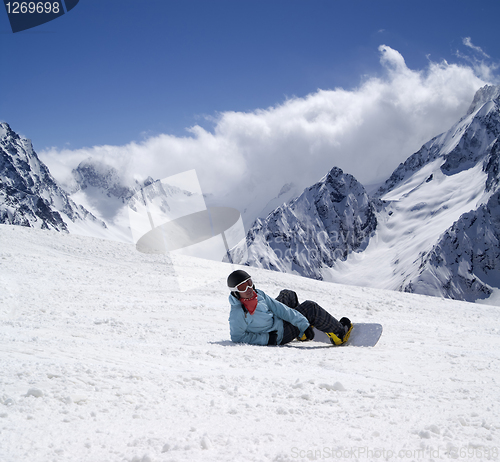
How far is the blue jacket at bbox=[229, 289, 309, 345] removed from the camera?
19.6 feet

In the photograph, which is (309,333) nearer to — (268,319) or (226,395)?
(268,319)

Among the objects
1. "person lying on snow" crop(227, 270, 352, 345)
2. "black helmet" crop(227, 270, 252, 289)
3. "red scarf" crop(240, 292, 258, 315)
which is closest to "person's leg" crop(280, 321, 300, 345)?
"person lying on snow" crop(227, 270, 352, 345)

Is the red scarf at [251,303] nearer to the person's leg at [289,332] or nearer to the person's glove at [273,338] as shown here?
the person's glove at [273,338]

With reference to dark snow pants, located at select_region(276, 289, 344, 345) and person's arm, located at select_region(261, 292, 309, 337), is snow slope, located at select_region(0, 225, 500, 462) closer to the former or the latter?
dark snow pants, located at select_region(276, 289, 344, 345)

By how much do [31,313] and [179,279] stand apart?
25.9 ft

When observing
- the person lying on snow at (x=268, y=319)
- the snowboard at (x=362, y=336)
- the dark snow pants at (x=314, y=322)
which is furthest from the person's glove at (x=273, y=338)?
the snowboard at (x=362, y=336)

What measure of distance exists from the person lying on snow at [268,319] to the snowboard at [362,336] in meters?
0.29

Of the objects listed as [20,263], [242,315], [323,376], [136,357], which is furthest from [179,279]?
[323,376]

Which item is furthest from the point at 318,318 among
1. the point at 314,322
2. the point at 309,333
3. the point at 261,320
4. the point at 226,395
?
the point at 226,395

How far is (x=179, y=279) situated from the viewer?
15766 mm

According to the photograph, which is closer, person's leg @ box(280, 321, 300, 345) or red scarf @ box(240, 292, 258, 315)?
red scarf @ box(240, 292, 258, 315)

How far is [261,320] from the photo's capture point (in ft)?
19.7

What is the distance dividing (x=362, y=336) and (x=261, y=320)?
1.93 meters

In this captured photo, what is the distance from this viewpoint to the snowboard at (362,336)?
6.31 m
